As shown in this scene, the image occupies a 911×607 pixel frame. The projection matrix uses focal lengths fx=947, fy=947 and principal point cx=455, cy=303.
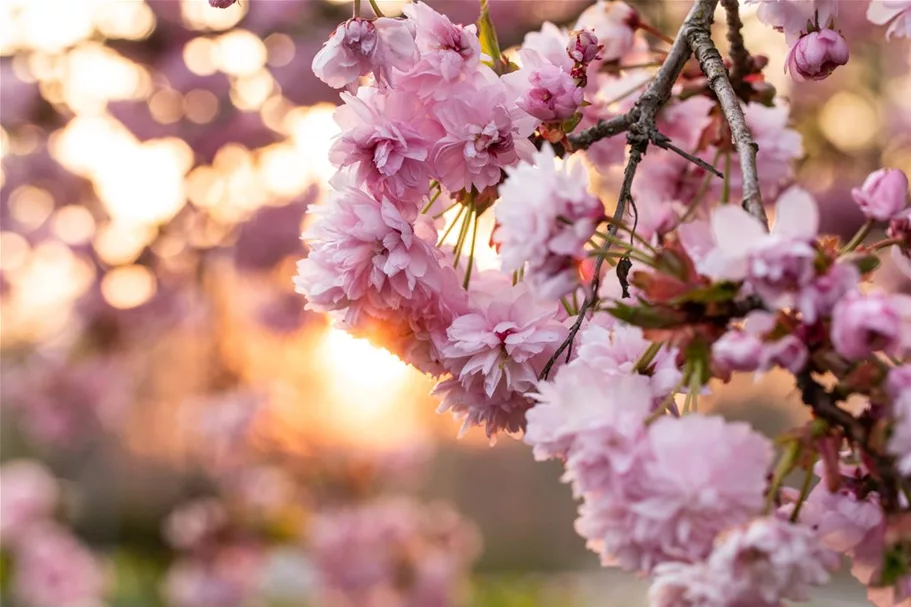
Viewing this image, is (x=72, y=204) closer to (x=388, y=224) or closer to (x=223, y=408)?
(x=223, y=408)

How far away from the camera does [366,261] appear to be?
72cm

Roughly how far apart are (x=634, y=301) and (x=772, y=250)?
0.18 meters

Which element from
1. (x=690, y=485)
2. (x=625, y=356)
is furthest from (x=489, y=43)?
(x=690, y=485)

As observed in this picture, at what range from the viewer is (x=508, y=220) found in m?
0.55

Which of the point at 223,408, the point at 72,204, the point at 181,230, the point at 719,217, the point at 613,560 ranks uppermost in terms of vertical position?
the point at 72,204

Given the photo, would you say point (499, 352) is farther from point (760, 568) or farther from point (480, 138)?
point (760, 568)

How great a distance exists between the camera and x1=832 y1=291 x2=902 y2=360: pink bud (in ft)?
1.48

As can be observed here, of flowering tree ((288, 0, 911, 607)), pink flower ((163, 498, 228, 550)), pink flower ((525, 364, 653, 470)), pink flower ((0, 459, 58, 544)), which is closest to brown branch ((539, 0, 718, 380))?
flowering tree ((288, 0, 911, 607))

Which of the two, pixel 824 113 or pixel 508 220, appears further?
pixel 824 113

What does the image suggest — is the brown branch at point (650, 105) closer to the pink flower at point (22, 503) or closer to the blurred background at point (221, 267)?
the blurred background at point (221, 267)

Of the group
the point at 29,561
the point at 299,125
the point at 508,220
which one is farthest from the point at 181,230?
the point at 508,220

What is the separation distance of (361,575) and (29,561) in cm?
179

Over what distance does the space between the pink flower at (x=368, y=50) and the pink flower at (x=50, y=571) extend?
13.3ft

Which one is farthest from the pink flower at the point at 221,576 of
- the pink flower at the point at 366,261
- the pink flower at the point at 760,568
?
the pink flower at the point at 760,568
